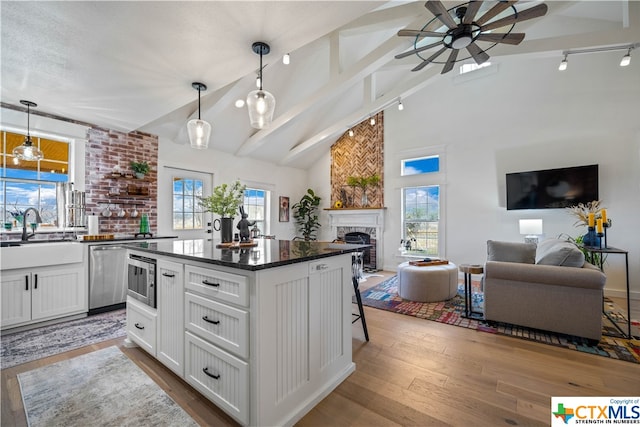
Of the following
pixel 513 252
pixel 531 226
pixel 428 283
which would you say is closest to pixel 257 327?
pixel 428 283

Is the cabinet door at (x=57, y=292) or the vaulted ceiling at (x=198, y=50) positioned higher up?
the vaulted ceiling at (x=198, y=50)

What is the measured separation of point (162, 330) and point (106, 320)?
1.76m

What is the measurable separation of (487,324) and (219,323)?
2.81 meters

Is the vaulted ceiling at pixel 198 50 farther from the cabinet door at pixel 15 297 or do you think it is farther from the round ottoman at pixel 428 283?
the round ottoman at pixel 428 283

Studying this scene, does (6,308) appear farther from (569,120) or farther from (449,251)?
(569,120)

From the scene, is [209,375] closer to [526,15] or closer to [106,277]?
[106,277]

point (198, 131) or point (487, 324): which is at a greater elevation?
point (198, 131)

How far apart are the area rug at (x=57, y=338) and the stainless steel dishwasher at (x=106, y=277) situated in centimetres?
21

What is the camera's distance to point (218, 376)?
1.53 metres

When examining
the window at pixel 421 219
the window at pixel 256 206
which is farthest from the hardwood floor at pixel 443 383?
the window at pixel 256 206

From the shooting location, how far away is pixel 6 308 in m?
2.67

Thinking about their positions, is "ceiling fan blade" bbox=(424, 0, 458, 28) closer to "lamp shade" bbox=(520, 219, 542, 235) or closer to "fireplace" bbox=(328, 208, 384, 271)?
"lamp shade" bbox=(520, 219, 542, 235)

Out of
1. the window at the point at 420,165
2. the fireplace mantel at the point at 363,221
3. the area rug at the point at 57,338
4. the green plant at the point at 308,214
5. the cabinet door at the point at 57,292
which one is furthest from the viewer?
the green plant at the point at 308,214

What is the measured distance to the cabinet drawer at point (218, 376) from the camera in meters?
1.40
